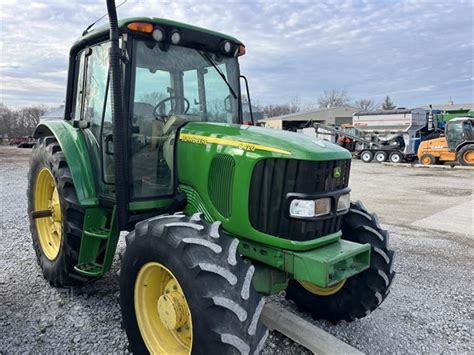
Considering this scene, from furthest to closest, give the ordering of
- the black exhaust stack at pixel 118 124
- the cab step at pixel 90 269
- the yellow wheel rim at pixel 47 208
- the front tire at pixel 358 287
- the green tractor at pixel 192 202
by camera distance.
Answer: the yellow wheel rim at pixel 47 208 → the cab step at pixel 90 269 → the front tire at pixel 358 287 → the black exhaust stack at pixel 118 124 → the green tractor at pixel 192 202

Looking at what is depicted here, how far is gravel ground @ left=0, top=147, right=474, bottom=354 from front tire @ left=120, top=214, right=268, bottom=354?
1.40ft

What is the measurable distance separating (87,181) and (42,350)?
→ 1356 mm

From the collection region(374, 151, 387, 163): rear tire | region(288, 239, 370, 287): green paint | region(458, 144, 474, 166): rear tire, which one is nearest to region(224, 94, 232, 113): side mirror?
region(288, 239, 370, 287): green paint

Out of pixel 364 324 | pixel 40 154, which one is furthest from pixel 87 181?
pixel 364 324

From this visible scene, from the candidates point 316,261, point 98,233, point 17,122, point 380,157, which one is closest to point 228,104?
point 98,233

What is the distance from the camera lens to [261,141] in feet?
8.48

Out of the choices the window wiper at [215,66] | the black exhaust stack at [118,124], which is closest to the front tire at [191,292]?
the black exhaust stack at [118,124]

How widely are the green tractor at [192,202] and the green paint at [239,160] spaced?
0.04 feet

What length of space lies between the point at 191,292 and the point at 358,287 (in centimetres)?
152

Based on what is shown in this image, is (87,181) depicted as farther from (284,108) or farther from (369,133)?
(284,108)

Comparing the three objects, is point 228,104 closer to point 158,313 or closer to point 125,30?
point 125,30

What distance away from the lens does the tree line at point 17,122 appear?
47.0 metres

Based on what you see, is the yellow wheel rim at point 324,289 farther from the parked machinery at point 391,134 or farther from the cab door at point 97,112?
the parked machinery at point 391,134

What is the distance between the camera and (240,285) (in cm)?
212
